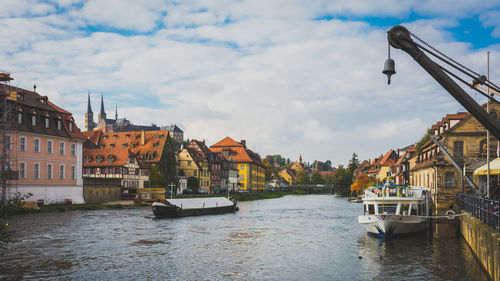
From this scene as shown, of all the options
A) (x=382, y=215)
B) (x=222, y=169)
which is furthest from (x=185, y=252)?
(x=222, y=169)

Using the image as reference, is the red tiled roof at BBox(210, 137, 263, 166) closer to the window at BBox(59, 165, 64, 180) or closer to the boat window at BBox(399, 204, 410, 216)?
the window at BBox(59, 165, 64, 180)

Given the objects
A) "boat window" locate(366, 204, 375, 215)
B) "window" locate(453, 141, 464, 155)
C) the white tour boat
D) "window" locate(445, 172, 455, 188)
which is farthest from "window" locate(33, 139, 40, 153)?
"window" locate(453, 141, 464, 155)

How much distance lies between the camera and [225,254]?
2734 cm

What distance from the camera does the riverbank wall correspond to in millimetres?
16719

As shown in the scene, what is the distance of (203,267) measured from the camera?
76.8 feet

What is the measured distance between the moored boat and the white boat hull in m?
24.8

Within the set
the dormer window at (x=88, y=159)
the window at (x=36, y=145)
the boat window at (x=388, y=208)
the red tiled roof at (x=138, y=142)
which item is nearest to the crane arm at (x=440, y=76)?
the boat window at (x=388, y=208)

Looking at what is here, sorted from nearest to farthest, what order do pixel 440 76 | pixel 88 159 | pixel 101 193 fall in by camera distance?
pixel 440 76, pixel 101 193, pixel 88 159

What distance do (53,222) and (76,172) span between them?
23013 mm

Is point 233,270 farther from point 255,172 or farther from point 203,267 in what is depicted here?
point 255,172

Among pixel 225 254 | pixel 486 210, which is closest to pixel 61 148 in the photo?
pixel 225 254

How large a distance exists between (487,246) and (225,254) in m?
13.7

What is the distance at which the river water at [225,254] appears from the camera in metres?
21.8

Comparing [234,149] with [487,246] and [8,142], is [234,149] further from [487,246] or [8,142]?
[487,246]
